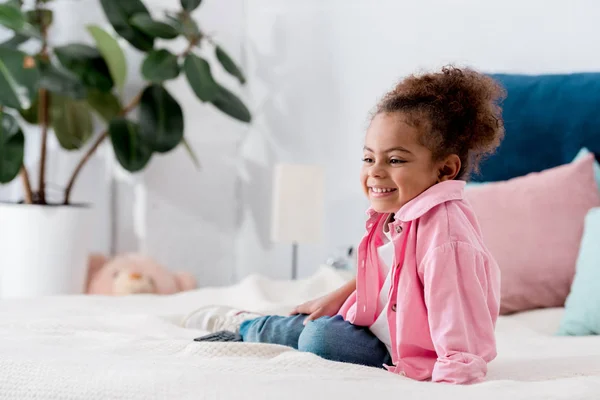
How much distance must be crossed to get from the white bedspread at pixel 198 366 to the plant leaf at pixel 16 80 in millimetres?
825

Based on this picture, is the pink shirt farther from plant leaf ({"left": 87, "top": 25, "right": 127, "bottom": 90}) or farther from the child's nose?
plant leaf ({"left": 87, "top": 25, "right": 127, "bottom": 90})

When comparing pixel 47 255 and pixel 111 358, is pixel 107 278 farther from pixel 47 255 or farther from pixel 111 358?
pixel 111 358

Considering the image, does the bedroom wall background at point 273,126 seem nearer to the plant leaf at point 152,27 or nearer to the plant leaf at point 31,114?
the plant leaf at point 31,114

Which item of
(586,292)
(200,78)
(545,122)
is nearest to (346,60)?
(200,78)

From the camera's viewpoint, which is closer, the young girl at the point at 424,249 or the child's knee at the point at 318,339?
the young girl at the point at 424,249

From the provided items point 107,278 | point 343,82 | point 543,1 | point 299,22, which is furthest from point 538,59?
point 107,278

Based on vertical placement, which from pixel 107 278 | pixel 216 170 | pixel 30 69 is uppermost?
pixel 30 69

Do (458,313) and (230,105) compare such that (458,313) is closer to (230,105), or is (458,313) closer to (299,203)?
(299,203)

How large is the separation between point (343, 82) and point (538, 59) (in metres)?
0.86

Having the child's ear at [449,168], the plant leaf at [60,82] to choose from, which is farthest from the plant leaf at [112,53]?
the child's ear at [449,168]

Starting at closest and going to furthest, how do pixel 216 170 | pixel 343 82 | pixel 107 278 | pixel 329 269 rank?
pixel 329 269 < pixel 107 278 < pixel 343 82 < pixel 216 170

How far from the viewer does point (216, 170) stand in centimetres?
374

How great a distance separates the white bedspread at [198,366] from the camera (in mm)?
1141

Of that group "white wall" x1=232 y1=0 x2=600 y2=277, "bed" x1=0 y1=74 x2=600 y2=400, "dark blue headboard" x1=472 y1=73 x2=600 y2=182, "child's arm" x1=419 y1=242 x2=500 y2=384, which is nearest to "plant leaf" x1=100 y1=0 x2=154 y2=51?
"white wall" x1=232 y1=0 x2=600 y2=277
